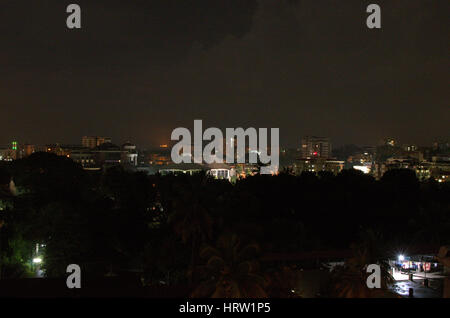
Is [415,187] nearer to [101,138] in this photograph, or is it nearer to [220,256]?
[220,256]

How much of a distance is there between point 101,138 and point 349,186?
493ft

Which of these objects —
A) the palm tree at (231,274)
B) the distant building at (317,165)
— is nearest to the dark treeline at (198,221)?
the palm tree at (231,274)

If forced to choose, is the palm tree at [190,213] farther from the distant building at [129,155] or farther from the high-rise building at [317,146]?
the high-rise building at [317,146]

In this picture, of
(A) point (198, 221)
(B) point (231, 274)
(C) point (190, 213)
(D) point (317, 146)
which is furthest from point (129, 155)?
(B) point (231, 274)

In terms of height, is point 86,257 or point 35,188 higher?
point 35,188

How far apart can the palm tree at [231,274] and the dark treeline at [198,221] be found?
0.14 feet

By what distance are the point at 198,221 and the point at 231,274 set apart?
6650 mm

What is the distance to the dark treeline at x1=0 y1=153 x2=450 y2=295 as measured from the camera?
733 inches

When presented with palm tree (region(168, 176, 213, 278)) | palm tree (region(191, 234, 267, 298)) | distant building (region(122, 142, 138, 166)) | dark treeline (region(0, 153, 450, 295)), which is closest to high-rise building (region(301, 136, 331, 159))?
distant building (region(122, 142, 138, 166))

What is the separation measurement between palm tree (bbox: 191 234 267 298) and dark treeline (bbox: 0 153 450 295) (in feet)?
0.14

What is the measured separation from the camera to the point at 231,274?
11805mm

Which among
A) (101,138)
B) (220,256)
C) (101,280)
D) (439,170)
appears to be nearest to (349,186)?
(101,280)

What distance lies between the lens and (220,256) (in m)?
12.5
